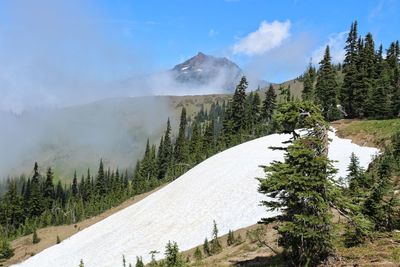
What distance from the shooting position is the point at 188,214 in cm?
5150

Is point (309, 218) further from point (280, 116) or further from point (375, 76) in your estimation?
point (375, 76)

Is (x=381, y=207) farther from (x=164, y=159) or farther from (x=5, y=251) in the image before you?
(x=164, y=159)

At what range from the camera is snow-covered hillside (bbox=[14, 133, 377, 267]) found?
45438 mm

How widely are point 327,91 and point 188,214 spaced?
4827 cm

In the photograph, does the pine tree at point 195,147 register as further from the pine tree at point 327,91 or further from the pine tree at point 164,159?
the pine tree at point 327,91

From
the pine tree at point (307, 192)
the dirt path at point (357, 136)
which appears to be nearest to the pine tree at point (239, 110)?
the dirt path at point (357, 136)

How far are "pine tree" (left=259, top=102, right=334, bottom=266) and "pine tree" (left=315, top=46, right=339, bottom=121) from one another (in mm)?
63043

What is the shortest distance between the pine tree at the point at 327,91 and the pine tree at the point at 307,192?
207 ft

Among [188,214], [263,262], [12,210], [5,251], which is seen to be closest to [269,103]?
[188,214]

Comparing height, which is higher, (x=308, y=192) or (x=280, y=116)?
(x=280, y=116)

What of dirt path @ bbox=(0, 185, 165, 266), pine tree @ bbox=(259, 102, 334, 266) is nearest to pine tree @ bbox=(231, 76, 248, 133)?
dirt path @ bbox=(0, 185, 165, 266)

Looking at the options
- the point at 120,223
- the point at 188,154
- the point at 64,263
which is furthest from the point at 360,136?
the point at 188,154

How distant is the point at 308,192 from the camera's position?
17250 millimetres

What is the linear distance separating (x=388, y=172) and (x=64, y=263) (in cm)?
3731
